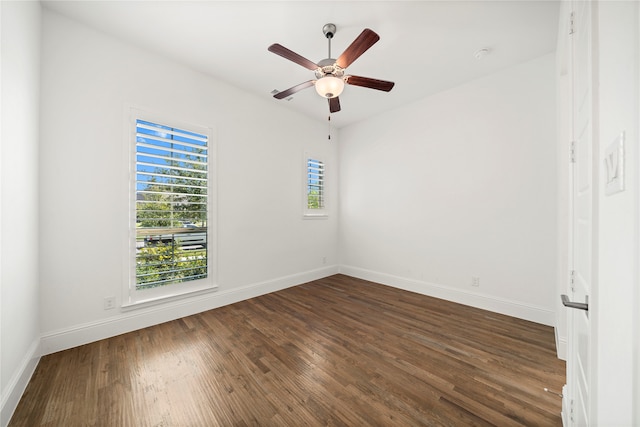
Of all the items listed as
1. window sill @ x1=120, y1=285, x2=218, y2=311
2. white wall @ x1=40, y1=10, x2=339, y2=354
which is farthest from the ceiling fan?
window sill @ x1=120, y1=285, x2=218, y2=311

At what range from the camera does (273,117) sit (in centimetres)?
404

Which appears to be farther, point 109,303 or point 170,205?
point 170,205

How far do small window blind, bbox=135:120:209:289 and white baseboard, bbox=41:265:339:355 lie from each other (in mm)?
294

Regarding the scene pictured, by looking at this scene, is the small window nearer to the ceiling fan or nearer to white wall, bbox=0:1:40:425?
the ceiling fan

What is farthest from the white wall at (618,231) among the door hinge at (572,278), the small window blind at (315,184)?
the small window blind at (315,184)

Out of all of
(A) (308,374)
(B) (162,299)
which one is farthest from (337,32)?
(B) (162,299)

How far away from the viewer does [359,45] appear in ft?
6.50

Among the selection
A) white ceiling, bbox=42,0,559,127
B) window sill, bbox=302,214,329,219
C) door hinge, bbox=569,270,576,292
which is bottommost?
→ door hinge, bbox=569,270,576,292

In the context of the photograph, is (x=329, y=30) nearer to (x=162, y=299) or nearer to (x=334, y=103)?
(x=334, y=103)

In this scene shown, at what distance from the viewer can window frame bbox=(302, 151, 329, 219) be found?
179 inches

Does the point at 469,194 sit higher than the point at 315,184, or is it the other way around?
the point at 315,184

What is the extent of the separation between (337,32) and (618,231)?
272cm

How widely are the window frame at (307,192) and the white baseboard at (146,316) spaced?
1318 millimetres

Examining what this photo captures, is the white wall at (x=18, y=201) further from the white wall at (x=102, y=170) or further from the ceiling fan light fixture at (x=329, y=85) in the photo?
the ceiling fan light fixture at (x=329, y=85)
